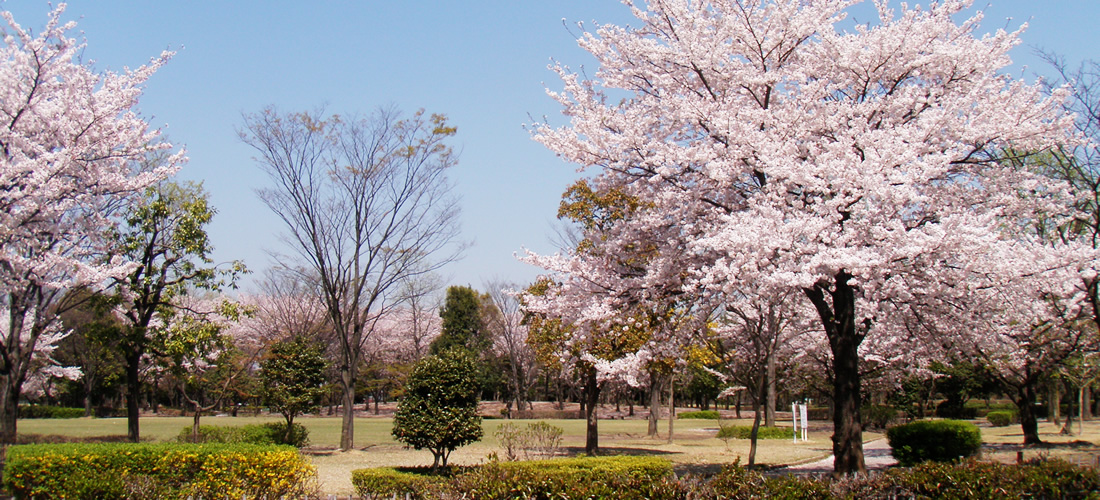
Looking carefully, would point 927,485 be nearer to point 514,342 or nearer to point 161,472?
point 161,472

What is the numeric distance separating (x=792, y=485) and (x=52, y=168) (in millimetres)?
11210

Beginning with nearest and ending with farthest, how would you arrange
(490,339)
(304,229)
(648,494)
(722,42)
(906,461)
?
(648,494) → (722,42) → (906,461) → (304,229) → (490,339)

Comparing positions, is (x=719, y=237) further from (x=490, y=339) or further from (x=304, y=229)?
(x=490, y=339)

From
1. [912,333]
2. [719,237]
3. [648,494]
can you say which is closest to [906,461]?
[912,333]

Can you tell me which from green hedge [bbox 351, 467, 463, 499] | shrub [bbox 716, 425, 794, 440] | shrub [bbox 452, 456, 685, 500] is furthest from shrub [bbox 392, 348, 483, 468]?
shrub [bbox 716, 425, 794, 440]

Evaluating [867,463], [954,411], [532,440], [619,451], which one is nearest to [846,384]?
[532,440]

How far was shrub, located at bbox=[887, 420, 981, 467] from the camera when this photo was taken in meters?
17.0

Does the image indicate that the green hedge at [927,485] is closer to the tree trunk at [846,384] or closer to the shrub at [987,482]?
the shrub at [987,482]

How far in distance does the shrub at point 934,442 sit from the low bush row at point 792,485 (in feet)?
27.8

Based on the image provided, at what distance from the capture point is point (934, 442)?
17.1 metres

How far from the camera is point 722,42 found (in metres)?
11.3

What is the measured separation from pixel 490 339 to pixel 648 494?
52.8 meters

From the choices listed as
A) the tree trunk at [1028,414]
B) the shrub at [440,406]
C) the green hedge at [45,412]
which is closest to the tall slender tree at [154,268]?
the shrub at [440,406]

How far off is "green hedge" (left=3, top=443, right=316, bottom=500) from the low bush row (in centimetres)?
301
